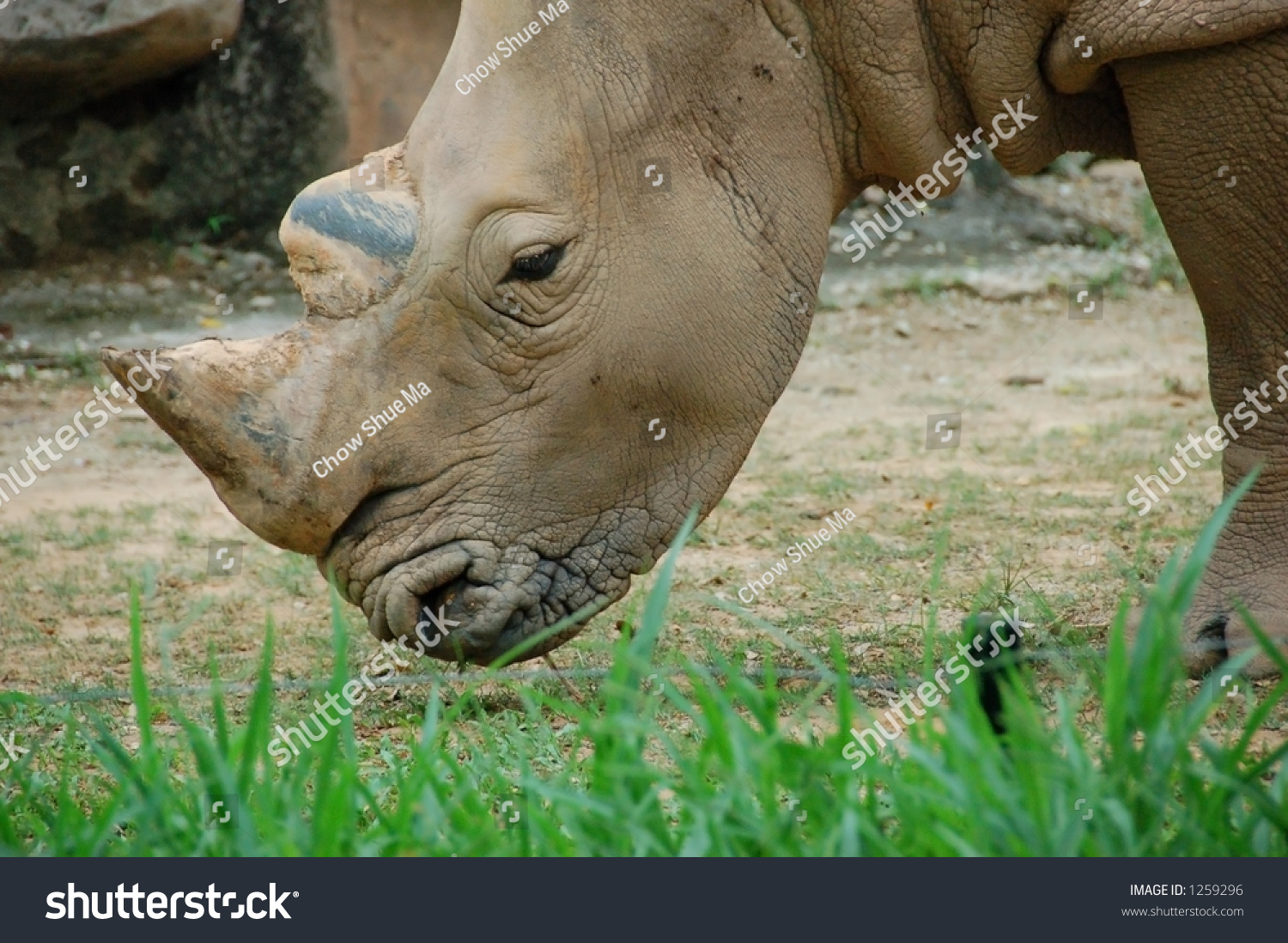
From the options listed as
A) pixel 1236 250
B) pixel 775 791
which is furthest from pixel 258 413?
pixel 1236 250

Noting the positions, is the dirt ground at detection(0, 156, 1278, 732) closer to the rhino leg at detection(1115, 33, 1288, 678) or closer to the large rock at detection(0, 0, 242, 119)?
the rhino leg at detection(1115, 33, 1288, 678)

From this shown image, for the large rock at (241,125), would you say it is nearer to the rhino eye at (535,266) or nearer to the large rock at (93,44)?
the large rock at (93,44)

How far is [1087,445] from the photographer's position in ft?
22.8

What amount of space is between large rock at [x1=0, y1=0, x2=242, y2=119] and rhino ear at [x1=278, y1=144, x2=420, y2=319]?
19.7ft

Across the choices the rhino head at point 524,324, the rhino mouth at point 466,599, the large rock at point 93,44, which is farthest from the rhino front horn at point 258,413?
the large rock at point 93,44

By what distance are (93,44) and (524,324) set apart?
632 cm

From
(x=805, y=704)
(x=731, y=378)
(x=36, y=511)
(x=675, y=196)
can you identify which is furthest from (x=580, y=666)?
(x=36, y=511)

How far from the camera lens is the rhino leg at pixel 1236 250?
369 centimetres

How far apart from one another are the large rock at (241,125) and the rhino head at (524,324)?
6.42m

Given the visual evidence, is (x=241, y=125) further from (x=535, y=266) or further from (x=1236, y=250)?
(x=1236, y=250)

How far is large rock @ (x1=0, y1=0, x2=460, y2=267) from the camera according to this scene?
988cm

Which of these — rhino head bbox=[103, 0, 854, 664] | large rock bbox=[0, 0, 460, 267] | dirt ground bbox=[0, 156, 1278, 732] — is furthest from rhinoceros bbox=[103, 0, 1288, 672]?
large rock bbox=[0, 0, 460, 267]

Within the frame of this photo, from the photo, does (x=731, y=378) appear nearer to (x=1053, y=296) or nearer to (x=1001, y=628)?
(x=1001, y=628)
